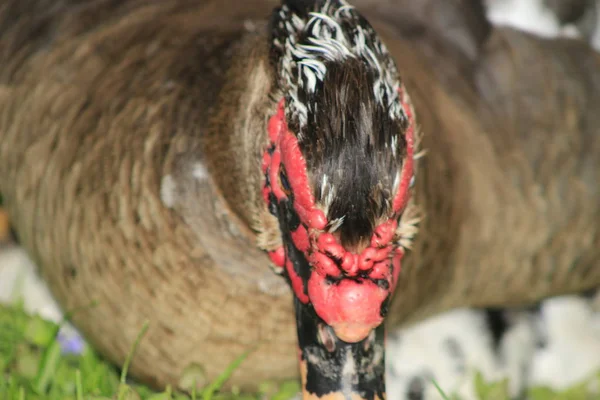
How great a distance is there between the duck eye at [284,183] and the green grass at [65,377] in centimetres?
65

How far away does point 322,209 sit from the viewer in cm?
189

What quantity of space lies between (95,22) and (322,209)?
140 cm

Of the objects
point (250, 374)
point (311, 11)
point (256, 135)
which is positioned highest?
point (311, 11)

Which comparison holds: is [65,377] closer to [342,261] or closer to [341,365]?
[341,365]

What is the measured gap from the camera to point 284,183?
6.67 ft

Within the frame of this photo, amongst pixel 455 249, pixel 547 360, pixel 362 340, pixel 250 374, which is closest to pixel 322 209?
pixel 362 340

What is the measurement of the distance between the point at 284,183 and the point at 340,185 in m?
0.20

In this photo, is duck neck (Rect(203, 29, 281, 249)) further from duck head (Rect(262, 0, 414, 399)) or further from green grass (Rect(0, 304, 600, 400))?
green grass (Rect(0, 304, 600, 400))

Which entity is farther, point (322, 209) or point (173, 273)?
point (173, 273)

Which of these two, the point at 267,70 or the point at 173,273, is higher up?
the point at 267,70

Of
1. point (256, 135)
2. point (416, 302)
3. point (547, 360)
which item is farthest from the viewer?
point (547, 360)

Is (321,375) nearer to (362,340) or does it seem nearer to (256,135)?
(362,340)

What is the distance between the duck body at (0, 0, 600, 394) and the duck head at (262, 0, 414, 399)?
142 millimetres

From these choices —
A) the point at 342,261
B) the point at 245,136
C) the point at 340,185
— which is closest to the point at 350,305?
the point at 342,261
